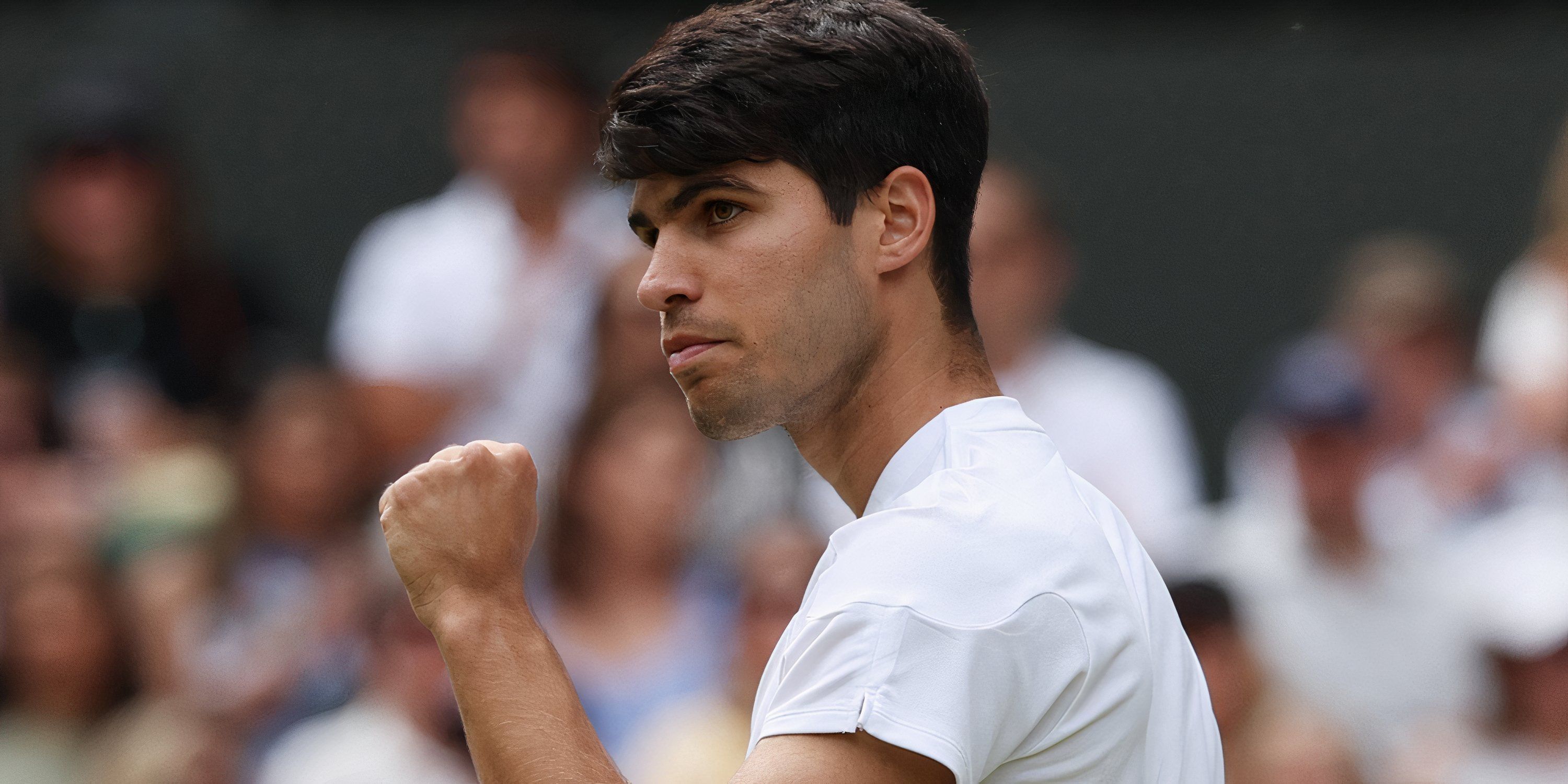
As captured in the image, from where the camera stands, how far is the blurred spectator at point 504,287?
4516mm

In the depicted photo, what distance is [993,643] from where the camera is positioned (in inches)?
60.3

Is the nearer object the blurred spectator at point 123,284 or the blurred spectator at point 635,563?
the blurred spectator at point 635,563

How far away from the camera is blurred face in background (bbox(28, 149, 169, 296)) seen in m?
5.07

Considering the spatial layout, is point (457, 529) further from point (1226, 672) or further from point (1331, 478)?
point (1331, 478)

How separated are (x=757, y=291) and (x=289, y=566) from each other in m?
3.30

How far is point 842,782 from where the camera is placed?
4.91 ft

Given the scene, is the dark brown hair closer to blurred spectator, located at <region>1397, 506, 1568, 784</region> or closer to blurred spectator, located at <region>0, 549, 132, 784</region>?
blurred spectator, located at <region>1397, 506, 1568, 784</region>

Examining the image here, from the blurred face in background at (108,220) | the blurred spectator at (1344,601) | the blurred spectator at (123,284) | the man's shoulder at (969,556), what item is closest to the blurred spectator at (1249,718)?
the blurred spectator at (1344,601)

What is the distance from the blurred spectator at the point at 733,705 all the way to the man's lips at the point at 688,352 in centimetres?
203

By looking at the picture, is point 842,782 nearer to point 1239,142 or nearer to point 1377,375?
point 1377,375

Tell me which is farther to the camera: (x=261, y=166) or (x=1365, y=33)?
(x=261, y=166)

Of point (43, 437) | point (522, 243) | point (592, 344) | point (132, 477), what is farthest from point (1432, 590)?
point (43, 437)

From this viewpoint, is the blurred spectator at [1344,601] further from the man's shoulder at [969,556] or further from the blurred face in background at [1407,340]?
the man's shoulder at [969,556]

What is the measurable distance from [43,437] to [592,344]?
73.1 inches
